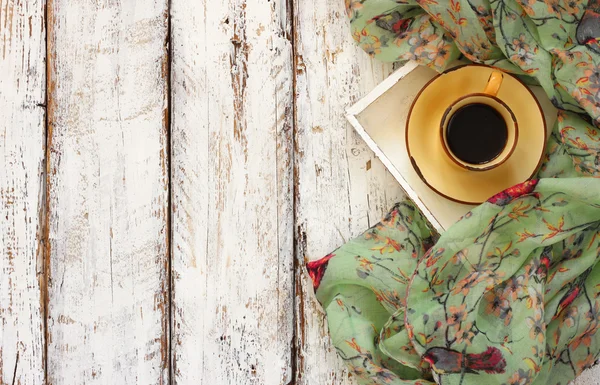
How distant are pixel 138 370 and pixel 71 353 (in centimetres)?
8

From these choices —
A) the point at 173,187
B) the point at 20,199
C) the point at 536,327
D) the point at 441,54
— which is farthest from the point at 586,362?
the point at 20,199

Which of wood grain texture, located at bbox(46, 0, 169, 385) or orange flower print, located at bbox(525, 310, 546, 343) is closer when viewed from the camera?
orange flower print, located at bbox(525, 310, 546, 343)

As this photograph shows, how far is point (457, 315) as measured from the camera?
56 cm

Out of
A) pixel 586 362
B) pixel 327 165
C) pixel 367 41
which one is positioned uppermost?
pixel 367 41

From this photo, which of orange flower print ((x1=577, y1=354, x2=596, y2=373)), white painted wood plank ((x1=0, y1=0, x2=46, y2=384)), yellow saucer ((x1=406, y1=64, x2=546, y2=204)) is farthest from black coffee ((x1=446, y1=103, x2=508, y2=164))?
white painted wood plank ((x1=0, y1=0, x2=46, y2=384))

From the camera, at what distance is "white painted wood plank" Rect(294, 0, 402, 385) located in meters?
0.65

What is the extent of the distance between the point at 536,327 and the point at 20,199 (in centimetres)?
55

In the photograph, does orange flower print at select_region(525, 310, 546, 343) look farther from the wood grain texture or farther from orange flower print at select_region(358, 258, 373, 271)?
the wood grain texture

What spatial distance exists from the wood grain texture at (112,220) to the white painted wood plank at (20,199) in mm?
17

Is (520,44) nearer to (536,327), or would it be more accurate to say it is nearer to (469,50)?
(469,50)

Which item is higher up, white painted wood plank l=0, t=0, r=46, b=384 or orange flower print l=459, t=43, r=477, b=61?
Result: orange flower print l=459, t=43, r=477, b=61

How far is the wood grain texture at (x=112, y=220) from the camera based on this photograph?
66cm

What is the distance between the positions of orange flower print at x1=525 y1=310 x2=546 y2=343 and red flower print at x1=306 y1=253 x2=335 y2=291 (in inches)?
7.8

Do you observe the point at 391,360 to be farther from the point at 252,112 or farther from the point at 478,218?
the point at 252,112
